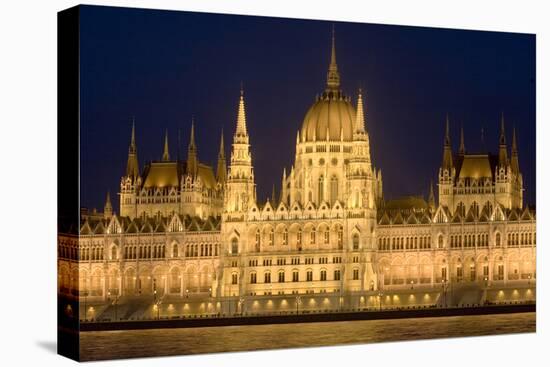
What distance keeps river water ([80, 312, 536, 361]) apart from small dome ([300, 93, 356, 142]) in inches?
113

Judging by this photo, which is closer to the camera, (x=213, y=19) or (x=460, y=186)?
(x=213, y=19)

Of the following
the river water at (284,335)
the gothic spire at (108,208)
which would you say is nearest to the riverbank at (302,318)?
the river water at (284,335)

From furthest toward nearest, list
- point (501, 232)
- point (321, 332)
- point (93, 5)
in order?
1. point (501, 232)
2. point (321, 332)
3. point (93, 5)

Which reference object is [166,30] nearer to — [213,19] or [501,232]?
[213,19]

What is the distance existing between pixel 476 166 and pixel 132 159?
577 centimetres

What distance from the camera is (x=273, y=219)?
73.5ft

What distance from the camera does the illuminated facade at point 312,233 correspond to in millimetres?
21172

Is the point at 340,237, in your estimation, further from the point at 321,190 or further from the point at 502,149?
the point at 502,149

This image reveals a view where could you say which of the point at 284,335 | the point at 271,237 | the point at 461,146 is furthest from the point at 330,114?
the point at 284,335

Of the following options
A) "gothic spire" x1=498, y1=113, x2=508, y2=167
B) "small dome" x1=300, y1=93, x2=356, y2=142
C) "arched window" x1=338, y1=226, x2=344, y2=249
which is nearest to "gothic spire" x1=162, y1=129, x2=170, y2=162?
"small dome" x1=300, y1=93, x2=356, y2=142

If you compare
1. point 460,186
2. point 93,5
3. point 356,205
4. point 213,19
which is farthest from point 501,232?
point 93,5

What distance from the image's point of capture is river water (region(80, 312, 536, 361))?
20.3 m

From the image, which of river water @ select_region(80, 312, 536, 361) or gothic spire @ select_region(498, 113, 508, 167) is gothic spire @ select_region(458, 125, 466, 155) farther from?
river water @ select_region(80, 312, 536, 361)

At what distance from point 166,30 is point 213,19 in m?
0.77
